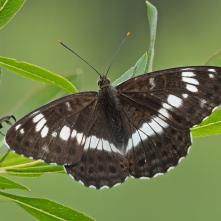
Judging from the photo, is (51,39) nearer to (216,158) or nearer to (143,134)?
(216,158)

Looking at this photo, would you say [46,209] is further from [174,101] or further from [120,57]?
[120,57]

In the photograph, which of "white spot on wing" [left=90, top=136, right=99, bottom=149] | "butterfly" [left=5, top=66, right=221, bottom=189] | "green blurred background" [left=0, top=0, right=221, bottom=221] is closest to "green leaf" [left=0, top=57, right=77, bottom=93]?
"butterfly" [left=5, top=66, right=221, bottom=189]

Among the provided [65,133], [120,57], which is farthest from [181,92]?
[120,57]

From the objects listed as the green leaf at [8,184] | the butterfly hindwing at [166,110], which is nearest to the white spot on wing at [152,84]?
the butterfly hindwing at [166,110]

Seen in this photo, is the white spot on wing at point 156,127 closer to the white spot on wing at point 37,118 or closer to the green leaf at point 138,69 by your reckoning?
the green leaf at point 138,69

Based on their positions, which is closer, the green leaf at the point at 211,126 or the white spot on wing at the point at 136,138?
the green leaf at the point at 211,126

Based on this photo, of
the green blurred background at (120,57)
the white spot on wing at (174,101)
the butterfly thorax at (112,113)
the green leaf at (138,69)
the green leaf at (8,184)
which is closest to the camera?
the green leaf at (8,184)

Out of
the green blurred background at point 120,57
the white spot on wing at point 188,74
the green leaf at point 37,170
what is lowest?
the green leaf at point 37,170

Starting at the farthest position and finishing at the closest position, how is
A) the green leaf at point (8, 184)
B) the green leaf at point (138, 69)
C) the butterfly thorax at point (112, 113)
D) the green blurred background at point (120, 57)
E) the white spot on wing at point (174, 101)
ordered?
1. the green blurred background at point (120, 57)
2. the butterfly thorax at point (112, 113)
3. the white spot on wing at point (174, 101)
4. the green leaf at point (138, 69)
5. the green leaf at point (8, 184)

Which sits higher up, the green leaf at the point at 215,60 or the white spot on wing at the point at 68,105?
the green leaf at the point at 215,60
